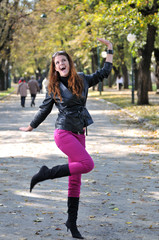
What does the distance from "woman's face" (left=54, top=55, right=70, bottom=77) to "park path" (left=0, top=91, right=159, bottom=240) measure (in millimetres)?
1552

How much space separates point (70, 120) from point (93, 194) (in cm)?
218

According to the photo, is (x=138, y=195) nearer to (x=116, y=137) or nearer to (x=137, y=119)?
(x=116, y=137)

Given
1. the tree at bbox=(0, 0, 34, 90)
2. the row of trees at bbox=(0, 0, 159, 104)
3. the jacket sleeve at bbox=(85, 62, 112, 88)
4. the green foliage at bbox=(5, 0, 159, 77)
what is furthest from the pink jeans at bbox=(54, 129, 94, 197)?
the tree at bbox=(0, 0, 34, 90)

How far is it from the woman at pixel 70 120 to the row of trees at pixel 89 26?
1027 cm

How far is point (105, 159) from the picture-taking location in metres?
9.23

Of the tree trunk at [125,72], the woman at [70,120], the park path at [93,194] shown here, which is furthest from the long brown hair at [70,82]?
the tree trunk at [125,72]

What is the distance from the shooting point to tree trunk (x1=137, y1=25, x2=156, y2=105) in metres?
22.6

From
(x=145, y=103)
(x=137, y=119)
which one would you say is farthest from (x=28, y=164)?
(x=145, y=103)

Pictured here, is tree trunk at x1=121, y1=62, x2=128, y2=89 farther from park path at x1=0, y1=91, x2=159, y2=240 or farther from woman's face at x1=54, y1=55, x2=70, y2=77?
woman's face at x1=54, y1=55, x2=70, y2=77

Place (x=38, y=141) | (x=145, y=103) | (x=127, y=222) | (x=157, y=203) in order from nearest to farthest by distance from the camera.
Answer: (x=127, y=222)
(x=157, y=203)
(x=38, y=141)
(x=145, y=103)

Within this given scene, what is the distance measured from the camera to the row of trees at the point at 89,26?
1696 cm

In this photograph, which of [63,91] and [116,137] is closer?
[63,91]

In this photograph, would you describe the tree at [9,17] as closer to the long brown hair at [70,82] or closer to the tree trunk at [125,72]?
the tree trunk at [125,72]

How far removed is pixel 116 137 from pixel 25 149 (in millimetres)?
3072
